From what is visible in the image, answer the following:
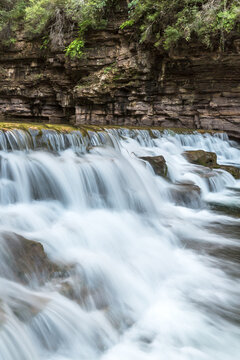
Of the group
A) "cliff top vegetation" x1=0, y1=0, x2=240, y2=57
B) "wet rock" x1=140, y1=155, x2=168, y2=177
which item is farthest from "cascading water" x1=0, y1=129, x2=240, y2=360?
"cliff top vegetation" x1=0, y1=0, x2=240, y2=57

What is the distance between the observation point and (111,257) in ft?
11.3

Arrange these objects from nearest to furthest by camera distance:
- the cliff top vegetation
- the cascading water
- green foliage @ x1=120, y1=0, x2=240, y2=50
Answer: the cascading water < green foliage @ x1=120, y1=0, x2=240, y2=50 < the cliff top vegetation

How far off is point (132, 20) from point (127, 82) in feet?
8.22

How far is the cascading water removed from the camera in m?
2.09

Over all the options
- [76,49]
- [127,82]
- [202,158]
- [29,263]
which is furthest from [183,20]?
[29,263]

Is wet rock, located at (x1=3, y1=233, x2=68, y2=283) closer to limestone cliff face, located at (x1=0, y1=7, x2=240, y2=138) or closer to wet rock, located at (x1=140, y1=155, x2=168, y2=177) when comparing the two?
wet rock, located at (x1=140, y1=155, x2=168, y2=177)

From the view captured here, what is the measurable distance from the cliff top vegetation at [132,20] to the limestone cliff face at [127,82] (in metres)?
0.45

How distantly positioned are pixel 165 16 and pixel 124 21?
2161 mm

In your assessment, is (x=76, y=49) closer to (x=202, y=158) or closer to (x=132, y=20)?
(x=132, y=20)

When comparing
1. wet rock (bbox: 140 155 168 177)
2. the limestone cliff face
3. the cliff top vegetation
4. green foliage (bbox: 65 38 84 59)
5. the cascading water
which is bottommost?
the cascading water

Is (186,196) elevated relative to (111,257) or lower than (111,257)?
elevated

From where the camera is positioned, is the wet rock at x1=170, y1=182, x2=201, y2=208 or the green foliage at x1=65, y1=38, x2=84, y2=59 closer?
the wet rock at x1=170, y1=182, x2=201, y2=208

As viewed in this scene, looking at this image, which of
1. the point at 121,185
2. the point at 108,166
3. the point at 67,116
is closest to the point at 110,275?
the point at 121,185

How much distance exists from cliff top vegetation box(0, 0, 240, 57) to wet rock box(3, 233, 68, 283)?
9.73 m
